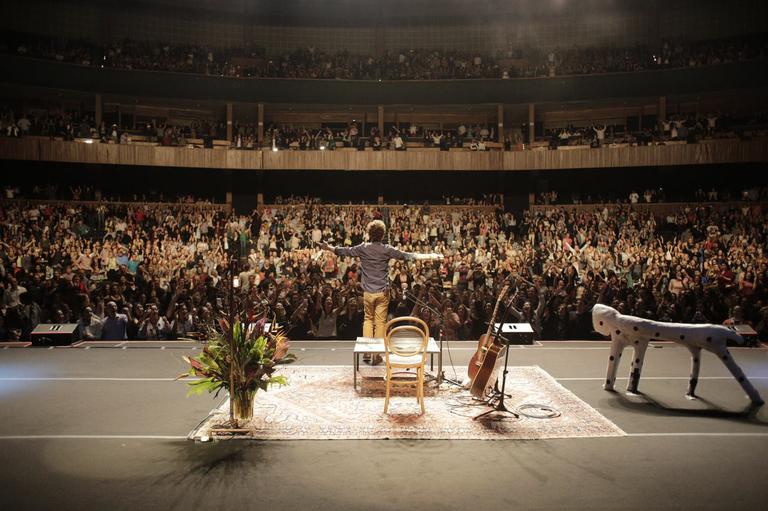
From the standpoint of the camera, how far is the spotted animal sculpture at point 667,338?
6.92m

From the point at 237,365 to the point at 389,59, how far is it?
2112cm

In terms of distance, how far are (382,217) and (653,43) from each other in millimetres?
12965

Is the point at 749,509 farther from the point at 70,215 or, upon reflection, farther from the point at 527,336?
the point at 70,215

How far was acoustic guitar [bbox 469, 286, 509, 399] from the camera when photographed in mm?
6684

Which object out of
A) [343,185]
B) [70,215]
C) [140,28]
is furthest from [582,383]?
[140,28]

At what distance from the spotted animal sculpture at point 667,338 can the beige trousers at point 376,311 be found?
252 centimetres

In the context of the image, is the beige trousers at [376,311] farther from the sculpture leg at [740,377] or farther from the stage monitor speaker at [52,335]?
the stage monitor speaker at [52,335]

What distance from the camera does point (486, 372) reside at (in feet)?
22.2

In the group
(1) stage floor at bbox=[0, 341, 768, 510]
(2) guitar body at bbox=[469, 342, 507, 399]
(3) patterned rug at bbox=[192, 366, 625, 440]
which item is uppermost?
(2) guitar body at bbox=[469, 342, 507, 399]

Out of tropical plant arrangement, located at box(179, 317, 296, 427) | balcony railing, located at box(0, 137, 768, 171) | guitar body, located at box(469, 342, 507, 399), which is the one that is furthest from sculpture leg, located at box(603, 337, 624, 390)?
balcony railing, located at box(0, 137, 768, 171)

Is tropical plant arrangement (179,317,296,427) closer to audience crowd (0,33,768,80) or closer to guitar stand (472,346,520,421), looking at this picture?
guitar stand (472,346,520,421)

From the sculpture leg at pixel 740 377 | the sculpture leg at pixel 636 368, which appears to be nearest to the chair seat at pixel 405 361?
the sculpture leg at pixel 636 368

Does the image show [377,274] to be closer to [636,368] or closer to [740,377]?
[636,368]

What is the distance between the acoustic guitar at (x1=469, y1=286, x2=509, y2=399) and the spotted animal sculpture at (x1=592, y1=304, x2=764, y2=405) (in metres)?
1.43
